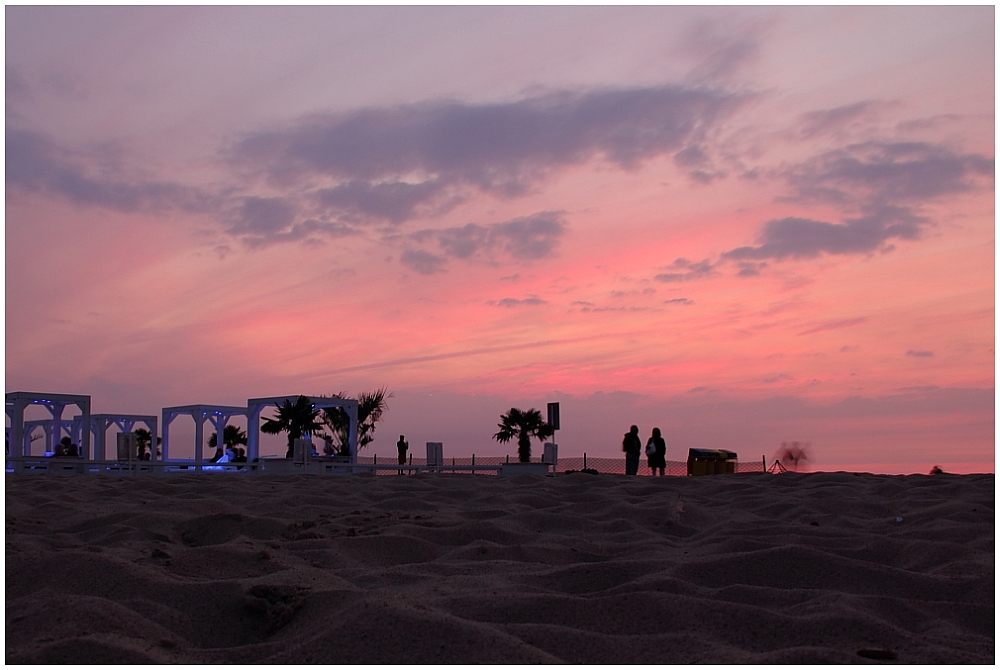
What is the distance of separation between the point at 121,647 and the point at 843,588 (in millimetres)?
3209

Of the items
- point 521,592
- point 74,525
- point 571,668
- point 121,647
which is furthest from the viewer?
point 74,525

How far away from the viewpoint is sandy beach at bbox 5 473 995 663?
2928mm

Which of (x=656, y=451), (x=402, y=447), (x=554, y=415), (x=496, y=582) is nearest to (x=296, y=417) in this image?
(x=402, y=447)

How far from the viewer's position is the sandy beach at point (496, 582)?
2928 millimetres

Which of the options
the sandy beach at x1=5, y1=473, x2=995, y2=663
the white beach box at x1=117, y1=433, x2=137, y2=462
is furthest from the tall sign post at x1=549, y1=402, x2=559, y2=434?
the sandy beach at x1=5, y1=473, x2=995, y2=663

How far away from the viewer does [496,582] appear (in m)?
3.98

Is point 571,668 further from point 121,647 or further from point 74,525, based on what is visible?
point 74,525

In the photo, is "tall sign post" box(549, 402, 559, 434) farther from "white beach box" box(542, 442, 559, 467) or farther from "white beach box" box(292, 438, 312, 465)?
"white beach box" box(292, 438, 312, 465)

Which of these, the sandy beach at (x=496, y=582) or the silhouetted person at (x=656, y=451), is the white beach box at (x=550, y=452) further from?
the sandy beach at (x=496, y=582)

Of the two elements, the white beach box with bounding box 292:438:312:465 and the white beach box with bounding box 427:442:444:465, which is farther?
the white beach box with bounding box 427:442:444:465

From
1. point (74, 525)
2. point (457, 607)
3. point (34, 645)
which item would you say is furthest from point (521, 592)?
point (74, 525)

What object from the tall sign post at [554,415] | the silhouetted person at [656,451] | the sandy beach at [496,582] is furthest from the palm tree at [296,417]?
the sandy beach at [496,582]

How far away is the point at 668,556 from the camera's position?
468cm

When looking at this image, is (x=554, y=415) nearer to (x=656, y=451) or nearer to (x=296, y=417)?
(x=656, y=451)
